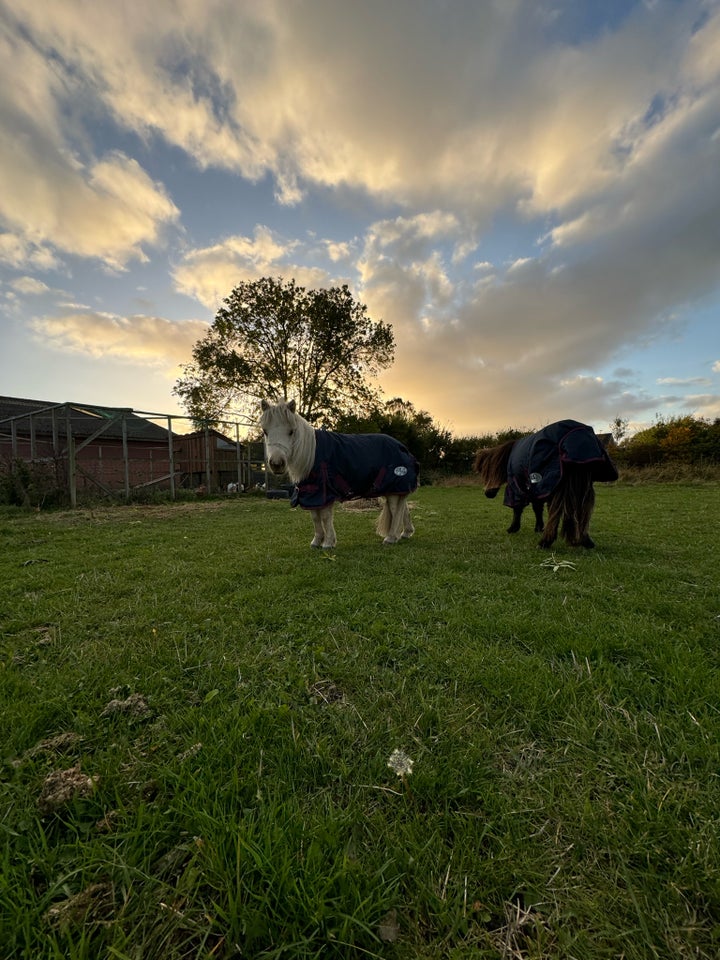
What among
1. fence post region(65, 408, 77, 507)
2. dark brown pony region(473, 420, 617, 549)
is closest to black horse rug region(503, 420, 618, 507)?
dark brown pony region(473, 420, 617, 549)

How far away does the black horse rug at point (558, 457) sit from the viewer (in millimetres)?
4129

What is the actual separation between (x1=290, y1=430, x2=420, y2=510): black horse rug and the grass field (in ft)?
6.74

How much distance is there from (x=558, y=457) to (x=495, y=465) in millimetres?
1435

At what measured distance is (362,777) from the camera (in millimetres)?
1227

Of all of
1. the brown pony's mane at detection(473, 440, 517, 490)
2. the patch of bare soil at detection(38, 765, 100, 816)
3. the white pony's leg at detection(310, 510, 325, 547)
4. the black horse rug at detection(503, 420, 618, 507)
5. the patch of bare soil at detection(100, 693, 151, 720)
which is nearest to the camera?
the patch of bare soil at detection(38, 765, 100, 816)

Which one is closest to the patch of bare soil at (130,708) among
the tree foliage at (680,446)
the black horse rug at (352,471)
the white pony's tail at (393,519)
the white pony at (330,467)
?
the white pony at (330,467)

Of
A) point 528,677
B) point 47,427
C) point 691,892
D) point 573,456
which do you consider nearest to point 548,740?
point 528,677

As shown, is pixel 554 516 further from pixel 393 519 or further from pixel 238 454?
pixel 238 454

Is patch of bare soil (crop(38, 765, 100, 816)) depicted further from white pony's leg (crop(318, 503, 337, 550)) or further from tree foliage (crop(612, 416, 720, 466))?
tree foliage (crop(612, 416, 720, 466))

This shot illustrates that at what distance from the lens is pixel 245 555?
14.6 ft

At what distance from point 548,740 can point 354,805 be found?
0.79 metres

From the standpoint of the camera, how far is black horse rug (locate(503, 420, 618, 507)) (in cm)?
413

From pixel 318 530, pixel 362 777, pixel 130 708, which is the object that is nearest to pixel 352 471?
pixel 318 530

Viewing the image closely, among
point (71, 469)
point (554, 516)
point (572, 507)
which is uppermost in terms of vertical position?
point (71, 469)
